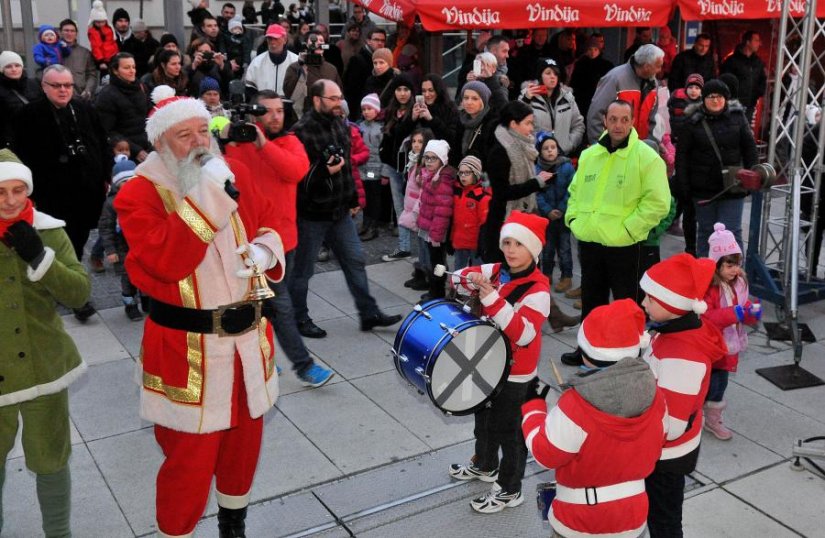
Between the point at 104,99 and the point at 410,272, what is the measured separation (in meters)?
3.28

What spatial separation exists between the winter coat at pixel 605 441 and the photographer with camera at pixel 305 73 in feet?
23.0

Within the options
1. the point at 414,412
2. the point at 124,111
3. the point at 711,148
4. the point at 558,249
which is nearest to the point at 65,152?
the point at 124,111

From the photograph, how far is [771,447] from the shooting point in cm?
546

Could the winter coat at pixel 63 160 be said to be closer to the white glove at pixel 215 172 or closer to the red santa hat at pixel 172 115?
the red santa hat at pixel 172 115

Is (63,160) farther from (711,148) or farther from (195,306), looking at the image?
(711,148)

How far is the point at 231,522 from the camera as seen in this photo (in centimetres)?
411

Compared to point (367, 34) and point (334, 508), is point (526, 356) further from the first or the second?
point (367, 34)

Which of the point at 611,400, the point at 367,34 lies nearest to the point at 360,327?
the point at 611,400

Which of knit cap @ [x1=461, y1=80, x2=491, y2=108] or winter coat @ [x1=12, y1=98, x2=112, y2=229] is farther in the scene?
knit cap @ [x1=461, y1=80, x2=491, y2=108]

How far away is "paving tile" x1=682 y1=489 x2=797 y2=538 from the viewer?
4547mm

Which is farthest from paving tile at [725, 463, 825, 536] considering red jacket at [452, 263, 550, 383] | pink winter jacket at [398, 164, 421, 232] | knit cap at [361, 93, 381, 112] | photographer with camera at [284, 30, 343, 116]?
photographer with camera at [284, 30, 343, 116]

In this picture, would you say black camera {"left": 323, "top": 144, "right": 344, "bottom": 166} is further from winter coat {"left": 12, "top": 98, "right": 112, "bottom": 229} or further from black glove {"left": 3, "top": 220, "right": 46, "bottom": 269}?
black glove {"left": 3, "top": 220, "right": 46, "bottom": 269}

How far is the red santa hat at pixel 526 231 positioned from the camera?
437 cm

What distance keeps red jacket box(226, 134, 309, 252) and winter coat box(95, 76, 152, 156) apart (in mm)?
3046
